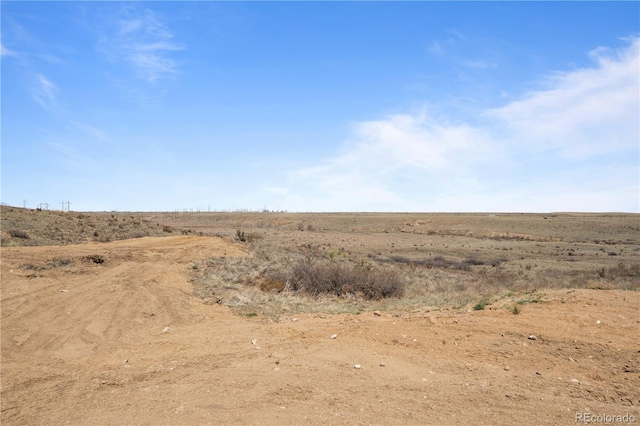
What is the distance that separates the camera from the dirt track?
5867mm

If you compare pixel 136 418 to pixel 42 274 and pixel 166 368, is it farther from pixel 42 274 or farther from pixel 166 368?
pixel 42 274

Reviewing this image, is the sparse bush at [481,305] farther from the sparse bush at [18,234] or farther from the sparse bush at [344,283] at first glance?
the sparse bush at [18,234]

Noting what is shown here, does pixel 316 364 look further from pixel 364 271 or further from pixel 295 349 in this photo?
pixel 364 271

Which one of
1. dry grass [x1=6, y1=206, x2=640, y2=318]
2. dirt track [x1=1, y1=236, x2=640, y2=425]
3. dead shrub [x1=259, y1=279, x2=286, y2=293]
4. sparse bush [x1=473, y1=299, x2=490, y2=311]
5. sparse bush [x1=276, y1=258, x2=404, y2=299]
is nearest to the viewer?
dirt track [x1=1, y1=236, x2=640, y2=425]

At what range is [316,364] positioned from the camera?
294 inches

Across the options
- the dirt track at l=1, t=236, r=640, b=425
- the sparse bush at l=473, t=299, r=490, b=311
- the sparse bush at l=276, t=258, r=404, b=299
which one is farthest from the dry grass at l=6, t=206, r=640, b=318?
the dirt track at l=1, t=236, r=640, b=425

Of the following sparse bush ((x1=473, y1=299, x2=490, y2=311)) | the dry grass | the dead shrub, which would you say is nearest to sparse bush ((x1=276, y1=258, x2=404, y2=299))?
the dry grass

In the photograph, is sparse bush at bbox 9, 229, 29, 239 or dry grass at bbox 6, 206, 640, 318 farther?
sparse bush at bbox 9, 229, 29, 239

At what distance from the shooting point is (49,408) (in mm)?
6395

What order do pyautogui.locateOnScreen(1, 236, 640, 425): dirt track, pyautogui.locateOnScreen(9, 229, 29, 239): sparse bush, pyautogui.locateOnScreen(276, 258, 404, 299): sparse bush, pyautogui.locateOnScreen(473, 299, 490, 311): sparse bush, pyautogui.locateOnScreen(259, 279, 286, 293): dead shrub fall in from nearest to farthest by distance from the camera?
pyautogui.locateOnScreen(1, 236, 640, 425): dirt track
pyautogui.locateOnScreen(473, 299, 490, 311): sparse bush
pyautogui.locateOnScreen(276, 258, 404, 299): sparse bush
pyautogui.locateOnScreen(259, 279, 286, 293): dead shrub
pyautogui.locateOnScreen(9, 229, 29, 239): sparse bush

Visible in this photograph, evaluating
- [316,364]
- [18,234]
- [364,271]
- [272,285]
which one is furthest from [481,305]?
[18,234]

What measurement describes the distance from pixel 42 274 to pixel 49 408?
10.7 m

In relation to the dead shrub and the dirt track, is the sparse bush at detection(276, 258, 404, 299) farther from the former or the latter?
the dirt track

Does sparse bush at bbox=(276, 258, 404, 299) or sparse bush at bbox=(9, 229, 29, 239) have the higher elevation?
sparse bush at bbox=(9, 229, 29, 239)
